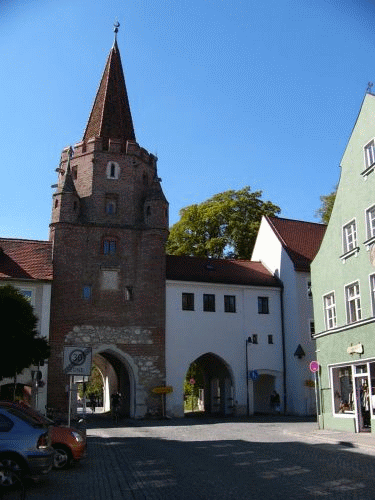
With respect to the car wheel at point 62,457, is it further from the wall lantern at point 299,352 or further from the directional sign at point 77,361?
the wall lantern at point 299,352

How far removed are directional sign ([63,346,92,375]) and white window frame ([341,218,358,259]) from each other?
12714mm

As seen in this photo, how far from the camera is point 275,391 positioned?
Result: 3891cm

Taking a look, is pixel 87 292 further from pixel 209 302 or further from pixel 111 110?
pixel 111 110

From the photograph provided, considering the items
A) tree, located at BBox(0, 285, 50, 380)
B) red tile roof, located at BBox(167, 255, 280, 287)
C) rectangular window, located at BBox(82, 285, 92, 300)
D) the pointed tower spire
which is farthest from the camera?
the pointed tower spire

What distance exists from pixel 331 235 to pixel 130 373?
55.7ft

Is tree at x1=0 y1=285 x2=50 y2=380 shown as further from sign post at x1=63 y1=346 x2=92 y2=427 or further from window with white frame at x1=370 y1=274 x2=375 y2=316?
window with white frame at x1=370 y1=274 x2=375 y2=316

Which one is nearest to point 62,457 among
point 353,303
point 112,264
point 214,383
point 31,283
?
point 353,303

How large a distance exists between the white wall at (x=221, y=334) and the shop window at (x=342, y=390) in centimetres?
1390

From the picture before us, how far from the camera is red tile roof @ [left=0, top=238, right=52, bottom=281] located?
35.8 m

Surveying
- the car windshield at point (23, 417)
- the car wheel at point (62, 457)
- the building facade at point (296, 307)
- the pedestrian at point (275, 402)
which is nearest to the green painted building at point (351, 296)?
the building facade at point (296, 307)

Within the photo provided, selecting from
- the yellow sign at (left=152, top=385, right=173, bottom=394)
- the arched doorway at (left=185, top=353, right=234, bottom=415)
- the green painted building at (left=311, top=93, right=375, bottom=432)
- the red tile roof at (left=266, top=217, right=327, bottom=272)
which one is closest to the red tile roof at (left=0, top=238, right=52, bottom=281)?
the yellow sign at (left=152, top=385, right=173, bottom=394)

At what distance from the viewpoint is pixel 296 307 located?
38344mm

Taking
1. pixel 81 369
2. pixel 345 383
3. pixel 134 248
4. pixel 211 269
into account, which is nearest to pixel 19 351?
pixel 81 369

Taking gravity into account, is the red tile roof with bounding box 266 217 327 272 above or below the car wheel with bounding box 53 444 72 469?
above
